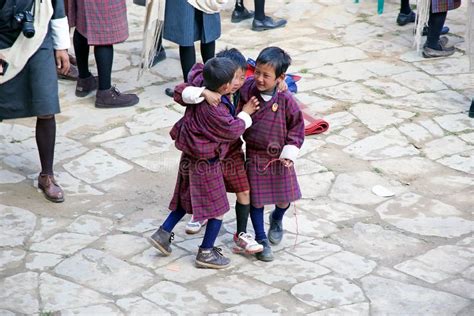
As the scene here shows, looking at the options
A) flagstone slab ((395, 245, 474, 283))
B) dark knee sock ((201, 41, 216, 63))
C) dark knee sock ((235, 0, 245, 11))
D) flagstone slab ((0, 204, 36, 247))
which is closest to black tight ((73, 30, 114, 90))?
dark knee sock ((201, 41, 216, 63))

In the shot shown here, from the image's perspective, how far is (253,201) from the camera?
4875mm

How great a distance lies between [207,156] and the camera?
461 cm

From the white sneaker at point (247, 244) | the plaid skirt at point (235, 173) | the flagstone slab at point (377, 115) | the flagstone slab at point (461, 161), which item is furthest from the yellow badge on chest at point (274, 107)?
the flagstone slab at point (377, 115)

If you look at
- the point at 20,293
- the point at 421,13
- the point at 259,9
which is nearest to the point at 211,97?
the point at 20,293

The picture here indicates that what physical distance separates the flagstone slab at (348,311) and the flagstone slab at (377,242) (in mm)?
574

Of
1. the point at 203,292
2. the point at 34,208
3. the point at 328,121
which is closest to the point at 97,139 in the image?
the point at 34,208

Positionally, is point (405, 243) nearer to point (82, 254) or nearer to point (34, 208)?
point (82, 254)

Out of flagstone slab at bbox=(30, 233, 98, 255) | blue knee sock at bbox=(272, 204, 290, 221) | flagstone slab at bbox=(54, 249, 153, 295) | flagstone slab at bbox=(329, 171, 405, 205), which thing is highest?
blue knee sock at bbox=(272, 204, 290, 221)

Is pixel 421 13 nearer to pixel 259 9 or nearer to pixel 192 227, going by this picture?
pixel 259 9

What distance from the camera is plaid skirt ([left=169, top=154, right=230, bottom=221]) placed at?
4668 millimetres

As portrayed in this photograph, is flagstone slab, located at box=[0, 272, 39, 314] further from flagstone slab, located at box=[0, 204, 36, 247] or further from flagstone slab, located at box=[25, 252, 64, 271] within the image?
flagstone slab, located at box=[0, 204, 36, 247]

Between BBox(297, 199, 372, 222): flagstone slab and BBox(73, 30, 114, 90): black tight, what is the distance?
2134 millimetres

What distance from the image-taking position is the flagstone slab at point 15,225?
5109 millimetres

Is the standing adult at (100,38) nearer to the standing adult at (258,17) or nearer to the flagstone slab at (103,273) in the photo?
the standing adult at (258,17)
